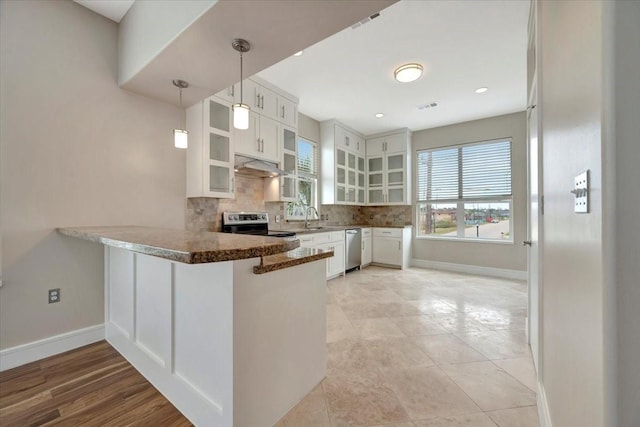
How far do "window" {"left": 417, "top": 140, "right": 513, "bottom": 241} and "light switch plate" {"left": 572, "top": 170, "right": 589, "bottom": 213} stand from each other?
179 inches

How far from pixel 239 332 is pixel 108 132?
2.27m

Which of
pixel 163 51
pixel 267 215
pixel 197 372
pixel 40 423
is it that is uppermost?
pixel 163 51

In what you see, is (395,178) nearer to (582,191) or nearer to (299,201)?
(299,201)

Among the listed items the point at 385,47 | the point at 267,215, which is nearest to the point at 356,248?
the point at 267,215

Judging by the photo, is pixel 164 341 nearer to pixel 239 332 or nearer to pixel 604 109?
pixel 239 332

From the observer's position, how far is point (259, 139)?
3.29 meters

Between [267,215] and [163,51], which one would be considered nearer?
[163,51]

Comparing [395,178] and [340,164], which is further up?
[340,164]

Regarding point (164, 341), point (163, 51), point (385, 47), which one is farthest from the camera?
point (385, 47)

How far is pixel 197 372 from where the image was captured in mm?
1367

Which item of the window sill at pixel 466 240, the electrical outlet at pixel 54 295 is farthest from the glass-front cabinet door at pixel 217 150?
the window sill at pixel 466 240

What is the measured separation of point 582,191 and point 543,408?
1351mm

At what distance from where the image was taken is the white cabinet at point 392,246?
17.1ft

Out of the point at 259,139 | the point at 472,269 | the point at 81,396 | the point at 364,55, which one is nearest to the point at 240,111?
the point at 259,139
